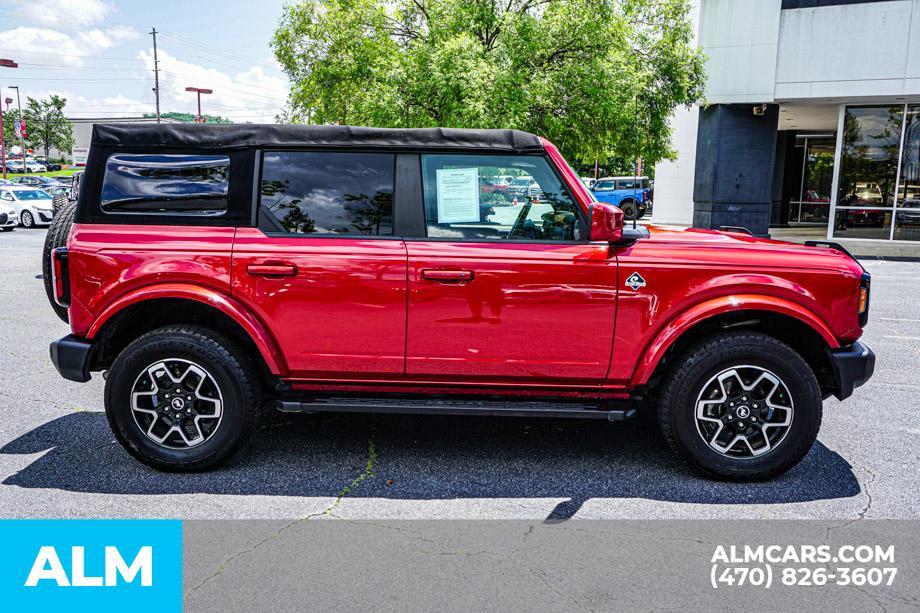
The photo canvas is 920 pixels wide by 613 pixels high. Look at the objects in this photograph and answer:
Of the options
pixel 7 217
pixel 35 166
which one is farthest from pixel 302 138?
pixel 35 166

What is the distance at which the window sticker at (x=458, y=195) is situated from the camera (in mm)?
4180

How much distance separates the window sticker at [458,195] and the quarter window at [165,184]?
124cm

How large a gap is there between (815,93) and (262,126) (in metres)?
18.6

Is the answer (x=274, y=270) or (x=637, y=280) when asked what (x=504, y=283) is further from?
(x=274, y=270)

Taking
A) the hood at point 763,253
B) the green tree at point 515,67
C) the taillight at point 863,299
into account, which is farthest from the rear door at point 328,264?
the green tree at point 515,67

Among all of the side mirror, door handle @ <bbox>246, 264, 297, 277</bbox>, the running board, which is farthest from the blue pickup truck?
door handle @ <bbox>246, 264, 297, 277</bbox>

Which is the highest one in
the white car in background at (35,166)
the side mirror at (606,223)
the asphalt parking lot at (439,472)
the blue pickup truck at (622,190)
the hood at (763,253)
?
the white car in background at (35,166)

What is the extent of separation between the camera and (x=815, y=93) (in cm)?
1905

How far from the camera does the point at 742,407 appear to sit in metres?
4.07

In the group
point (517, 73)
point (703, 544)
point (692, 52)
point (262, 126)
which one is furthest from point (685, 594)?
point (692, 52)

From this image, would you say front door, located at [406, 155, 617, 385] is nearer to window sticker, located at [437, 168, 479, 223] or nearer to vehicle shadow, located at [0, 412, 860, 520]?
window sticker, located at [437, 168, 479, 223]

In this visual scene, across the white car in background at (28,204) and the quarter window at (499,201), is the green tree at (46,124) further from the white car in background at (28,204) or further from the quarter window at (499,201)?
the quarter window at (499,201)

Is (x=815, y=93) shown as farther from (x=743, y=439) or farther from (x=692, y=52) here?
(x=743, y=439)

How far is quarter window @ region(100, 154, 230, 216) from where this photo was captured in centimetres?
421
